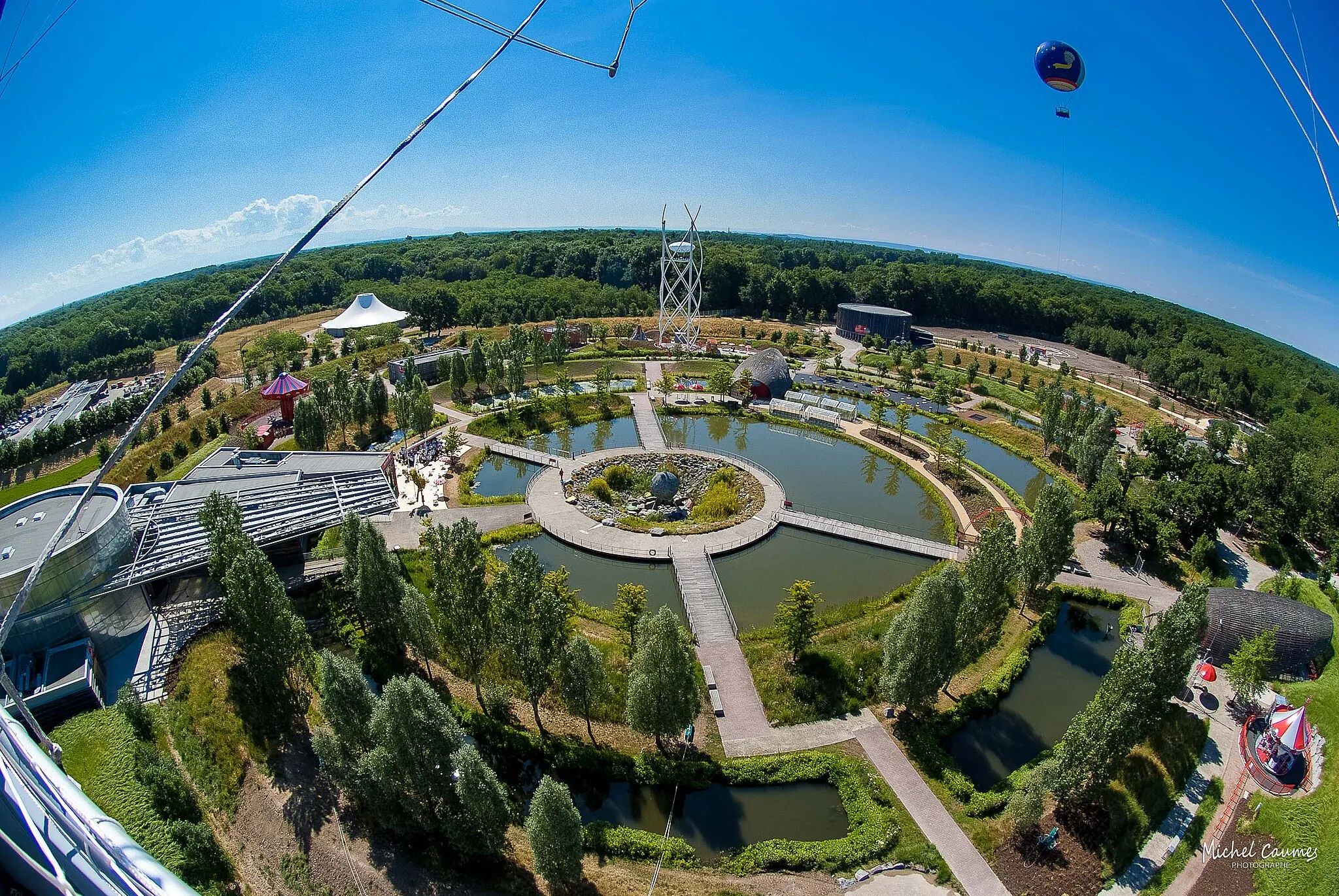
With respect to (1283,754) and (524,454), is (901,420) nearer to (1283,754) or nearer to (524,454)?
(524,454)

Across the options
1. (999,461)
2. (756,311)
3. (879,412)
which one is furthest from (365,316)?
(999,461)

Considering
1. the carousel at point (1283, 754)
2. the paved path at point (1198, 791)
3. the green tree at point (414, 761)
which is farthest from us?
the carousel at point (1283, 754)

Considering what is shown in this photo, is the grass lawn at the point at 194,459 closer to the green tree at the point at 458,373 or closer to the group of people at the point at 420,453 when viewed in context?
the group of people at the point at 420,453

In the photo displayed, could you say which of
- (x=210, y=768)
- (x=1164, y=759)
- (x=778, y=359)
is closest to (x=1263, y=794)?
(x=1164, y=759)

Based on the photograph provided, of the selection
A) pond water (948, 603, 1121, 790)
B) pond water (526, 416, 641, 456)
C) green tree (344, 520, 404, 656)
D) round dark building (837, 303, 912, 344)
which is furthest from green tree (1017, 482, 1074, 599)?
round dark building (837, 303, 912, 344)

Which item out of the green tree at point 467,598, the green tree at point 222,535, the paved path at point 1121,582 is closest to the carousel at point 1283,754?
the paved path at point 1121,582
